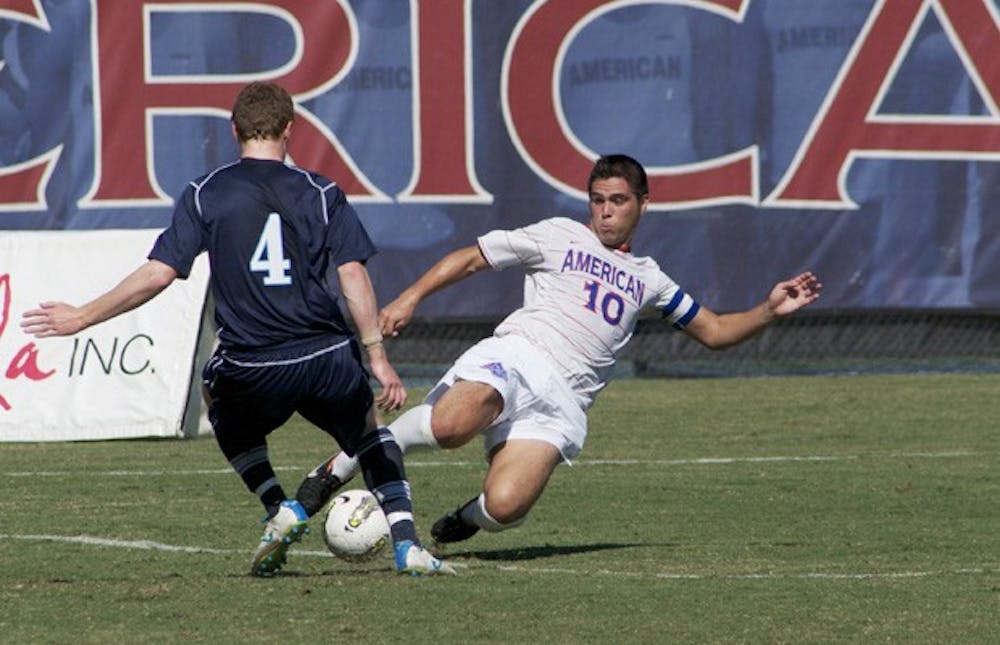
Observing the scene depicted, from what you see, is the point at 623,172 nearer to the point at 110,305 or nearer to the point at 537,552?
the point at 537,552

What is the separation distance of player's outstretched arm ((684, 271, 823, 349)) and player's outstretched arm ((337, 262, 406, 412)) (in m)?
2.27

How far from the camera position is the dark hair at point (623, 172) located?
396 inches

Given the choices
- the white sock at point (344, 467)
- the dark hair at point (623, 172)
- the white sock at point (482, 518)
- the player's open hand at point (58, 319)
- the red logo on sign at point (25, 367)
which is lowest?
the red logo on sign at point (25, 367)

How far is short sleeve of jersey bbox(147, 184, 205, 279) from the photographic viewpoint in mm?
8320

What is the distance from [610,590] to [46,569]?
2.39 metres

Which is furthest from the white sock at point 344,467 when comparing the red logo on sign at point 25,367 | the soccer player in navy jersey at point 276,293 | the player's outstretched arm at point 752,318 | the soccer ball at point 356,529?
the red logo on sign at point 25,367

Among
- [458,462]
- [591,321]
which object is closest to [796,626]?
[591,321]

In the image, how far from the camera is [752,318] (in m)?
10.2

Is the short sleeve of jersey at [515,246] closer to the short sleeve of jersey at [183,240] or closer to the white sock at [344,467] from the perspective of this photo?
the white sock at [344,467]

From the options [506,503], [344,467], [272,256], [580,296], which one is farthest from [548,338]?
[272,256]

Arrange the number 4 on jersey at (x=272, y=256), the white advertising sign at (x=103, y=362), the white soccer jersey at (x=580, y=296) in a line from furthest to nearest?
the white advertising sign at (x=103, y=362) → the white soccer jersey at (x=580, y=296) → the number 4 on jersey at (x=272, y=256)

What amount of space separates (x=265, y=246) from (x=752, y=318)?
9.04ft

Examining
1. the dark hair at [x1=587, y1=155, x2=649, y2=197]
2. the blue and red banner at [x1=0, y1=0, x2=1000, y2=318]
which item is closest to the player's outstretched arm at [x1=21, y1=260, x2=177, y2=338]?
the dark hair at [x1=587, y1=155, x2=649, y2=197]

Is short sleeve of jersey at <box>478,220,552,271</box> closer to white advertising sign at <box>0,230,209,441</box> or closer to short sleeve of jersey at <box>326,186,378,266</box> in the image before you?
short sleeve of jersey at <box>326,186,378,266</box>
